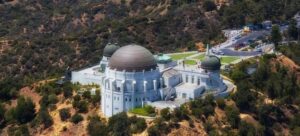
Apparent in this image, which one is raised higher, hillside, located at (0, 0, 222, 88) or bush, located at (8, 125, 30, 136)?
hillside, located at (0, 0, 222, 88)

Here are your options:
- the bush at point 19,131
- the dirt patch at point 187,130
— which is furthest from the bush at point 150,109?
the bush at point 19,131

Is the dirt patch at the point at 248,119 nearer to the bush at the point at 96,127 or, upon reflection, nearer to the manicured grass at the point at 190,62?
the manicured grass at the point at 190,62

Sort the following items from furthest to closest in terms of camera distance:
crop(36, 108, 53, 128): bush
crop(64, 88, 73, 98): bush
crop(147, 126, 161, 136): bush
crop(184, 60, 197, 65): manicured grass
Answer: crop(184, 60, 197, 65): manicured grass
crop(64, 88, 73, 98): bush
crop(36, 108, 53, 128): bush
crop(147, 126, 161, 136): bush

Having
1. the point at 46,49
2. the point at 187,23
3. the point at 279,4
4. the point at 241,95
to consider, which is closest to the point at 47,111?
the point at 241,95

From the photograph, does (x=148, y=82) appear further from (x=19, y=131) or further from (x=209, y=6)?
(x=209, y=6)

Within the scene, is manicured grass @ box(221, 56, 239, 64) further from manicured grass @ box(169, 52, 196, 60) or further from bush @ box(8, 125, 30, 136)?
bush @ box(8, 125, 30, 136)

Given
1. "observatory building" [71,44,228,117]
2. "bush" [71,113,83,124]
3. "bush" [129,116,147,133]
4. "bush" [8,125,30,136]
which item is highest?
"observatory building" [71,44,228,117]

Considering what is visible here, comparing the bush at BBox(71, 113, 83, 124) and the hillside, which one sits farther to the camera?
the hillside

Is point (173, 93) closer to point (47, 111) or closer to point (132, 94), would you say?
point (132, 94)

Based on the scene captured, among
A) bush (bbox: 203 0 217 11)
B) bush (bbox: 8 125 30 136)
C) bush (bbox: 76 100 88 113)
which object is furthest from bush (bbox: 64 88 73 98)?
bush (bbox: 203 0 217 11)

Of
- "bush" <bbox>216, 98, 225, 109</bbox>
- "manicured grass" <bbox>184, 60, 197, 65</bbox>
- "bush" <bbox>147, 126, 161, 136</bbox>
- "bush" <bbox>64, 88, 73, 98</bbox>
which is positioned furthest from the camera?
"manicured grass" <bbox>184, 60, 197, 65</bbox>
